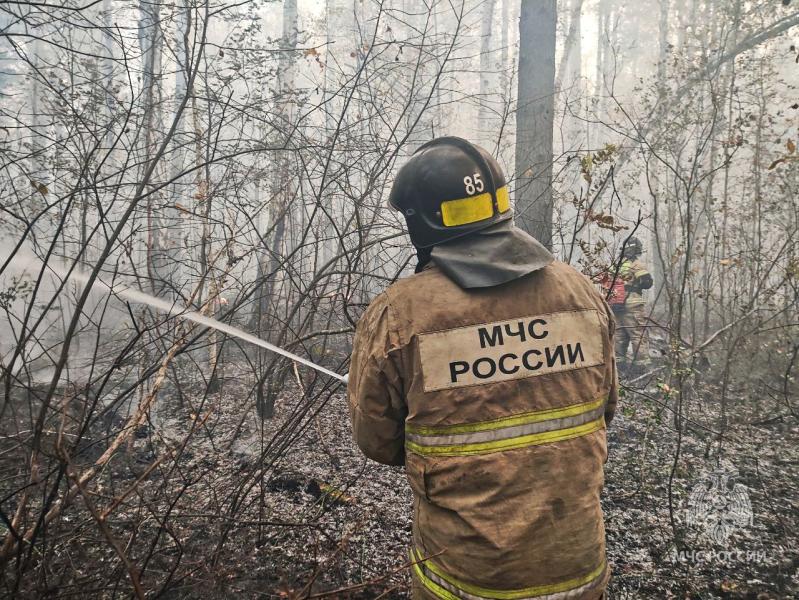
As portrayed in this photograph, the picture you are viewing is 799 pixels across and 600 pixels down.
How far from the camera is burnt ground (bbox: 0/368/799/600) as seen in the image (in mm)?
2570

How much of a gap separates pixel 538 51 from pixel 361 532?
17.9 feet

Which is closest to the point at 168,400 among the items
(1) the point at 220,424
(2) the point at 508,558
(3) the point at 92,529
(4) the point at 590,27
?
(1) the point at 220,424

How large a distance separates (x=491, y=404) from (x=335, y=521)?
2.36 m

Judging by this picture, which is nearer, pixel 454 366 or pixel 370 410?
pixel 454 366

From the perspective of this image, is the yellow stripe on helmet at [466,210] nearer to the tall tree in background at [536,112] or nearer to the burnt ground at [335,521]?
the burnt ground at [335,521]

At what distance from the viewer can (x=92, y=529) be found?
268 centimetres

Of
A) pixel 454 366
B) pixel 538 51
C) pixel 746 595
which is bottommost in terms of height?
pixel 746 595

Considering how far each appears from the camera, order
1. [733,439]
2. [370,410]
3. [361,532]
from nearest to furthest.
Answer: [370,410] < [361,532] < [733,439]

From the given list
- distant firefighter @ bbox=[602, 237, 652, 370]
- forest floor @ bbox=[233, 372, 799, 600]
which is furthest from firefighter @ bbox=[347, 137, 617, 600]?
distant firefighter @ bbox=[602, 237, 652, 370]

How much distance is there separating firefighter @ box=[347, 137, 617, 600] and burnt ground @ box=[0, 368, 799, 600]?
1.76 ft

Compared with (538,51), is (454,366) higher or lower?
lower

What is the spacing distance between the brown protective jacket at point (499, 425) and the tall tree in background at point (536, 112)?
4.00m

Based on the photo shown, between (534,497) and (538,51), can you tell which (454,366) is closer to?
(534,497)

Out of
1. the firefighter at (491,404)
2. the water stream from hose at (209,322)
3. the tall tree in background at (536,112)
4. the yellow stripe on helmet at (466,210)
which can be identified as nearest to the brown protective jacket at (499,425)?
the firefighter at (491,404)
